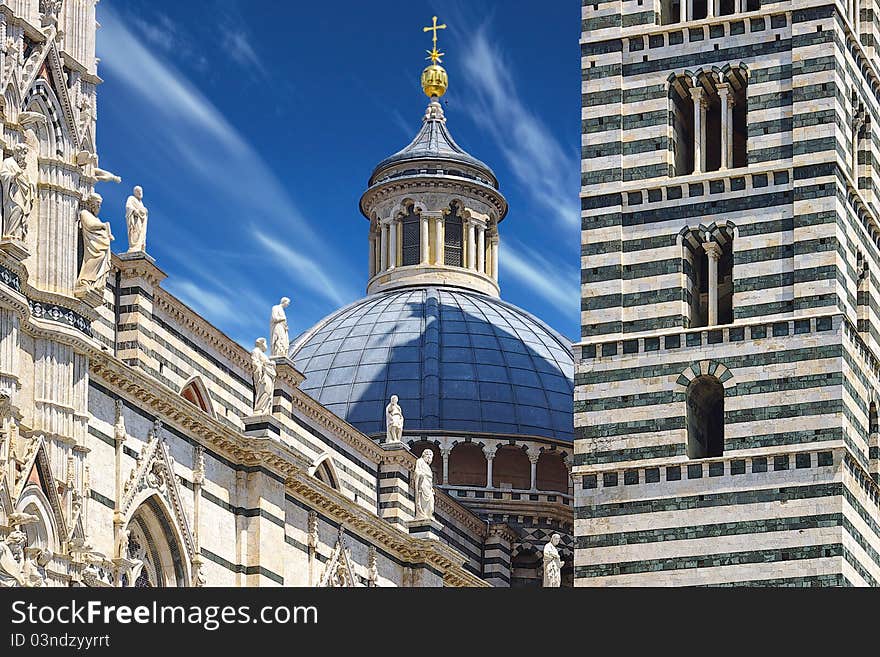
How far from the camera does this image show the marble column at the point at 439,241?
54.2 metres

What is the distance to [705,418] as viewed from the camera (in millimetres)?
36438

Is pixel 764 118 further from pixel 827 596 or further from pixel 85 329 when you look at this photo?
pixel 827 596

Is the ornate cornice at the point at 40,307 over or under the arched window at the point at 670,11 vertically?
under

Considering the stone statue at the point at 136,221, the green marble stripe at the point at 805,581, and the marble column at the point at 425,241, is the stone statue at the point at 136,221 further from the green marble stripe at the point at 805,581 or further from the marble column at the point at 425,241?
the marble column at the point at 425,241

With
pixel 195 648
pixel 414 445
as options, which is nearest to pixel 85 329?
pixel 195 648

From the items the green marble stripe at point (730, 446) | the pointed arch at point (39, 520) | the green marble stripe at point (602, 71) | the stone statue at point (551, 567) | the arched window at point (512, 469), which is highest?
the green marble stripe at point (602, 71)

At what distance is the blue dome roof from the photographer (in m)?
49.4

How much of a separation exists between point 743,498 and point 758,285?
3447 mm

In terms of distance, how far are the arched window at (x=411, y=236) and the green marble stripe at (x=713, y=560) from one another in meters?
19.9

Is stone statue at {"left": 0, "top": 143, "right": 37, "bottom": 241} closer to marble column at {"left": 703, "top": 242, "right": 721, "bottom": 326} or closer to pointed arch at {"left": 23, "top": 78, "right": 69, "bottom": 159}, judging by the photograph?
pointed arch at {"left": 23, "top": 78, "right": 69, "bottom": 159}

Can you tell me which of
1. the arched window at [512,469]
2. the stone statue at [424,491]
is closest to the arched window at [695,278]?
the stone statue at [424,491]

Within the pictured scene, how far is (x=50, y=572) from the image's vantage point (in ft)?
83.0

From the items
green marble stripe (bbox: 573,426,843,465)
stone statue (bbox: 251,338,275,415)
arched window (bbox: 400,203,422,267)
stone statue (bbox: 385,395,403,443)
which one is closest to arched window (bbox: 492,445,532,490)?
arched window (bbox: 400,203,422,267)

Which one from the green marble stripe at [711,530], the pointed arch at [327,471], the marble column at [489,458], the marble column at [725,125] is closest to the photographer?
the green marble stripe at [711,530]
